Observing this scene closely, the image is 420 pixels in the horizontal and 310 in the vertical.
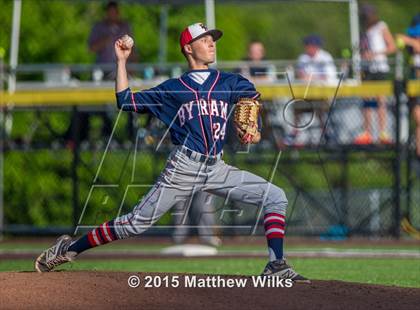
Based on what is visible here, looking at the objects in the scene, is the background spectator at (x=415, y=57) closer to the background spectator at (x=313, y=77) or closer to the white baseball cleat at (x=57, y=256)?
the background spectator at (x=313, y=77)

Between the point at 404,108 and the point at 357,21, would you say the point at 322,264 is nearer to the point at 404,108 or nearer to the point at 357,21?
the point at 404,108

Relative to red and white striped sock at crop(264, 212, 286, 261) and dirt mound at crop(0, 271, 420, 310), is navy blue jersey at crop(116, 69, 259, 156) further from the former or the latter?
dirt mound at crop(0, 271, 420, 310)

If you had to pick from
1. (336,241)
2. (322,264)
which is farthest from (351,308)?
(336,241)

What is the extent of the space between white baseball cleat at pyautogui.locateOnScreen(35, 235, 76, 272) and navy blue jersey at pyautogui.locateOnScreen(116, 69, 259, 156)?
50.3 inches

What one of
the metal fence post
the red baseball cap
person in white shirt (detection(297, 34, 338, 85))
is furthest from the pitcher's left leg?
the metal fence post

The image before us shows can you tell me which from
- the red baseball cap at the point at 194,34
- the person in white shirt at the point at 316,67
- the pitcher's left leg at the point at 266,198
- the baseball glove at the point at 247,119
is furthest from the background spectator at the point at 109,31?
the pitcher's left leg at the point at 266,198

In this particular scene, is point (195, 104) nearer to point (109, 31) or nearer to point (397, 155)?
point (397, 155)

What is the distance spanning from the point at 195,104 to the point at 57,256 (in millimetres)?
1772

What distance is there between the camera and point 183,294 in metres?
8.07

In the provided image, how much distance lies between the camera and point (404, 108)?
675 inches

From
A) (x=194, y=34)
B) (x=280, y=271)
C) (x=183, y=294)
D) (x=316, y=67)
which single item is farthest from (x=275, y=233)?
(x=316, y=67)

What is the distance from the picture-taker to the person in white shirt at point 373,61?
17000 millimetres

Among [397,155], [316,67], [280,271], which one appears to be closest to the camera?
[280,271]

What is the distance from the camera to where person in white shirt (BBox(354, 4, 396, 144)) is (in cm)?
1700
